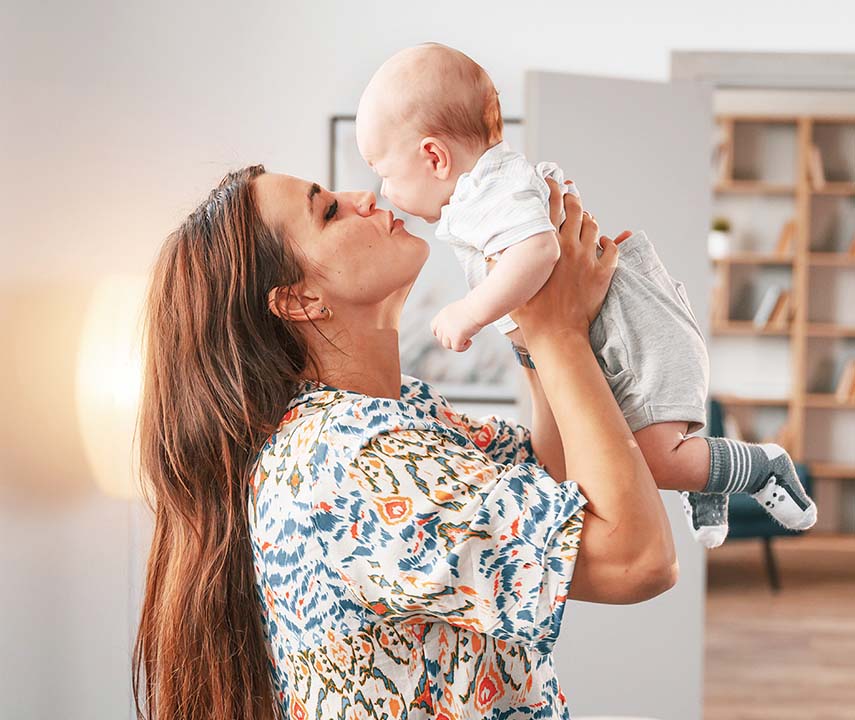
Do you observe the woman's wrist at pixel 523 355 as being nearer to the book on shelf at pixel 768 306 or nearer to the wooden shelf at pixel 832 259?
the book on shelf at pixel 768 306

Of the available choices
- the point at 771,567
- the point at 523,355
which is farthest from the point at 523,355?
the point at 771,567

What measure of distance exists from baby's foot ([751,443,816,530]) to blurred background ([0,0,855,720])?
151 cm

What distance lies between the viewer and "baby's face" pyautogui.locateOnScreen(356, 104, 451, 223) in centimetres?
131

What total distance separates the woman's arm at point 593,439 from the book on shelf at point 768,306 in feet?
17.9

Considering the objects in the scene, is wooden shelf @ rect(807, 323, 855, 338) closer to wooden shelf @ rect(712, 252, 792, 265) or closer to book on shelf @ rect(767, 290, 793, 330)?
book on shelf @ rect(767, 290, 793, 330)

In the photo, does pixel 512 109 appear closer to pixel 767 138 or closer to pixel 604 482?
pixel 604 482

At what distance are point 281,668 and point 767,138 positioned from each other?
6182mm

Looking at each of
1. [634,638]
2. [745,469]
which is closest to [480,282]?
[745,469]

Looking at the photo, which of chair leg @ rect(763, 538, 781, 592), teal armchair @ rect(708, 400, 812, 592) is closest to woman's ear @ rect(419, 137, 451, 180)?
teal armchair @ rect(708, 400, 812, 592)

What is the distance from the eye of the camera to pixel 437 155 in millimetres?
1303

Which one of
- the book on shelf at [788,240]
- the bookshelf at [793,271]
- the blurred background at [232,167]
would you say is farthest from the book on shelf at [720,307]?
the blurred background at [232,167]

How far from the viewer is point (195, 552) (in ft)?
3.98

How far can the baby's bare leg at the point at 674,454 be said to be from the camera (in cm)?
128

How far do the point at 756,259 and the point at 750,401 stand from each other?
92cm
